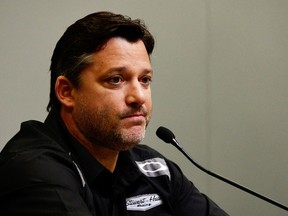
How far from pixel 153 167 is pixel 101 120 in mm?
308

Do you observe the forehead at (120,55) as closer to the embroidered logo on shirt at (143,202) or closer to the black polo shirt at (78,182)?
the black polo shirt at (78,182)

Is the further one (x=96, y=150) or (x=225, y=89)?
(x=225, y=89)

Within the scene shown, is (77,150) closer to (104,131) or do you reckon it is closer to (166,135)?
(104,131)

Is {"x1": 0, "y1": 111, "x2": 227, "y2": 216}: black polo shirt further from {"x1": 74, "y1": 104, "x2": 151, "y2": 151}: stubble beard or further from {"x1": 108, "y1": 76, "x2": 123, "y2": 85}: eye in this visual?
{"x1": 108, "y1": 76, "x2": 123, "y2": 85}: eye

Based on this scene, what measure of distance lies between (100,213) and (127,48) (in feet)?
1.46

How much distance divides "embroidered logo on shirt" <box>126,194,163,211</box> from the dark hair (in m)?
0.34

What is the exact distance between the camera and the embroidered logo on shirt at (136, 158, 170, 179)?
4.15 ft

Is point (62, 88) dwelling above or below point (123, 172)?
above

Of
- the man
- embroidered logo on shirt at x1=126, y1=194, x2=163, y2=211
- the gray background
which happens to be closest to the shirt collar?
the man

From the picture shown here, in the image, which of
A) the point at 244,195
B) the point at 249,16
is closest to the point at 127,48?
the point at 249,16

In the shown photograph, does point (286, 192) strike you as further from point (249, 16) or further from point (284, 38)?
point (249, 16)

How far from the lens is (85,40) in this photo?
111 cm

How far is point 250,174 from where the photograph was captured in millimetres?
1975

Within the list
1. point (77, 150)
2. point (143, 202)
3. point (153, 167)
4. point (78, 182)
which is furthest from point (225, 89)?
point (78, 182)
